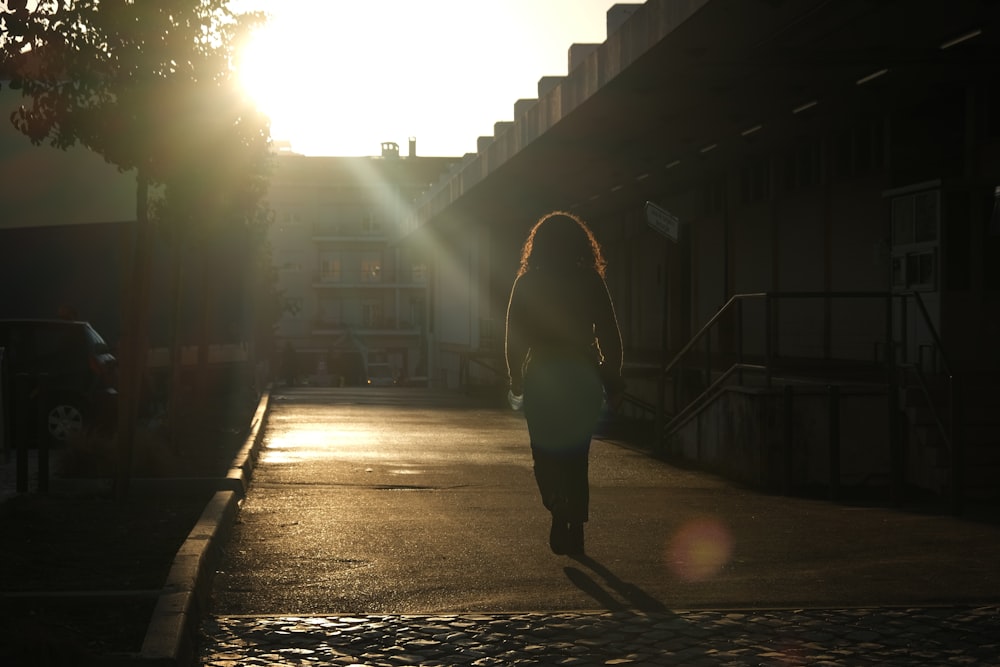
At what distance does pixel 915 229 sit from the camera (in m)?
19.1

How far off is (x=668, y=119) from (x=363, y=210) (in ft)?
256

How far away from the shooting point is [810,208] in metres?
24.0

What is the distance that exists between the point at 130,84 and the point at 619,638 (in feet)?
22.3

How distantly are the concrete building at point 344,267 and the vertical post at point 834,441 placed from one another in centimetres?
8445

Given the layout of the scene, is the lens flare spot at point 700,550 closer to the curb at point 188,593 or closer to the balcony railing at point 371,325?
the curb at point 188,593

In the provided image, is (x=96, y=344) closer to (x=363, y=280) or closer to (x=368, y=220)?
(x=363, y=280)

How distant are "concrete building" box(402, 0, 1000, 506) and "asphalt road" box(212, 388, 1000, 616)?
1.24 metres

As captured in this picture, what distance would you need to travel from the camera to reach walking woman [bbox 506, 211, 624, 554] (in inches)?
336

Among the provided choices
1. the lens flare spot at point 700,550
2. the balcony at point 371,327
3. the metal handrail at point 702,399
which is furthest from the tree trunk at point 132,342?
the balcony at point 371,327

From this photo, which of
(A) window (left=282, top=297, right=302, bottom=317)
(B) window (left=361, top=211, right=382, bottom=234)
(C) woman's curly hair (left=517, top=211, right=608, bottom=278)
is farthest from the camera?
(B) window (left=361, top=211, right=382, bottom=234)

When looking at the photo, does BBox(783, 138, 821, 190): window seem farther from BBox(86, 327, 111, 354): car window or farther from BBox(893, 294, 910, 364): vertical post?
BBox(86, 327, 111, 354): car window

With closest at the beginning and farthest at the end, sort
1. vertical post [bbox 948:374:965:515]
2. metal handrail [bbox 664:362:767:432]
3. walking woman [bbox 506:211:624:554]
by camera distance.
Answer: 1. walking woman [bbox 506:211:624:554]
2. vertical post [bbox 948:374:965:515]
3. metal handrail [bbox 664:362:767:432]

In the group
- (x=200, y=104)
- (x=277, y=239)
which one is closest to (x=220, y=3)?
(x=200, y=104)

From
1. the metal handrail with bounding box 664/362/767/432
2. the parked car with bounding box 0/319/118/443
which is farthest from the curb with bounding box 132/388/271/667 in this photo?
the parked car with bounding box 0/319/118/443
